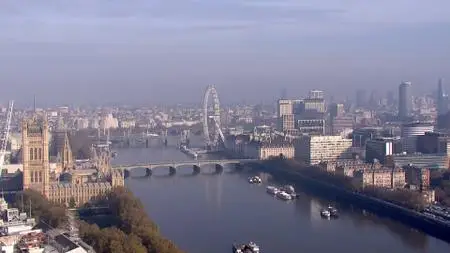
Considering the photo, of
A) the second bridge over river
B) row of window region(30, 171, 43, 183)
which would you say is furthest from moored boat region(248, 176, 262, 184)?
row of window region(30, 171, 43, 183)

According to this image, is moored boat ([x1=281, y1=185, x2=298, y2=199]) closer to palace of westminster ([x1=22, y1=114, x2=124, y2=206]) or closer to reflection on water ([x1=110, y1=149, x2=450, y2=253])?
reflection on water ([x1=110, y1=149, x2=450, y2=253])

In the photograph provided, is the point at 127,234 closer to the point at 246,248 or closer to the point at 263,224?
the point at 246,248

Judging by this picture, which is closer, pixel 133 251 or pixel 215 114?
pixel 133 251

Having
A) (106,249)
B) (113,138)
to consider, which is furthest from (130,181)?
(113,138)

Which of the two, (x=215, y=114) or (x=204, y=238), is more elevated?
(x=215, y=114)

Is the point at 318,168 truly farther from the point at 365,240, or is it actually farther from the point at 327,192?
the point at 365,240

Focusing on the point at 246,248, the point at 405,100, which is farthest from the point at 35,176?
the point at 405,100

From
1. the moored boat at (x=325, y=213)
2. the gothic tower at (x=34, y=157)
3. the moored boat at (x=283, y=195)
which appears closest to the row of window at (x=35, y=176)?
the gothic tower at (x=34, y=157)
